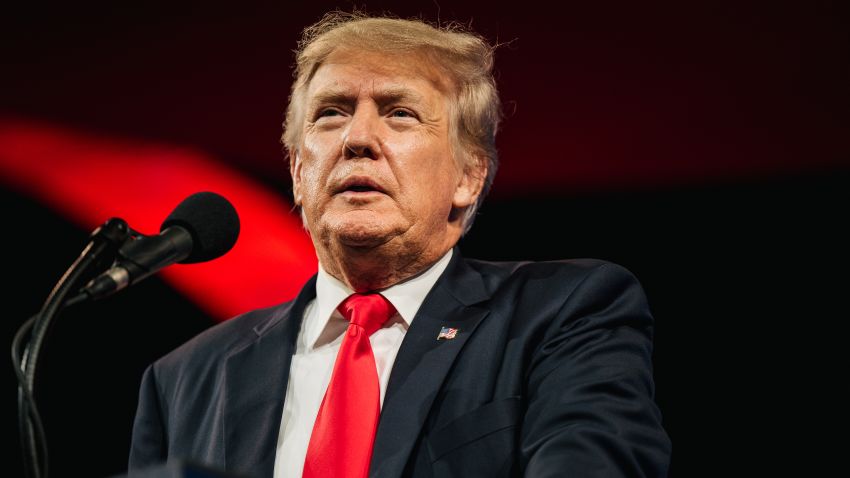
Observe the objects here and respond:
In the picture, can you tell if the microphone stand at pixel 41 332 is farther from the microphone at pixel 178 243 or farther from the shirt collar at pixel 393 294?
the shirt collar at pixel 393 294

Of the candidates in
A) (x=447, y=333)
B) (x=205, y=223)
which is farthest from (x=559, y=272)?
(x=205, y=223)

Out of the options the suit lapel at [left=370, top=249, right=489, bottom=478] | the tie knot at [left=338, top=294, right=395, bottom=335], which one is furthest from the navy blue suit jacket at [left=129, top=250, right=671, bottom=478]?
the tie knot at [left=338, top=294, right=395, bottom=335]

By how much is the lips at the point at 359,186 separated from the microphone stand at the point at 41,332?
2.53ft

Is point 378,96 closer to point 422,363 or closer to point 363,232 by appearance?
point 363,232

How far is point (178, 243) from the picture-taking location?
1372 millimetres

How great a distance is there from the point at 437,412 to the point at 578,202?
1154 millimetres

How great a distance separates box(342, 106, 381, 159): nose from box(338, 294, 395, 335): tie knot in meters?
0.33

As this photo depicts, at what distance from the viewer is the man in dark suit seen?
1.64m

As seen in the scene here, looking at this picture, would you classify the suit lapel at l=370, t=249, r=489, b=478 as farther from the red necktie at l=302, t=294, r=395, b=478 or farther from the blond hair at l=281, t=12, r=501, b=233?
the blond hair at l=281, t=12, r=501, b=233

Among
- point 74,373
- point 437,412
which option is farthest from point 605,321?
point 74,373

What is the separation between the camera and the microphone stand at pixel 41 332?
1054 mm

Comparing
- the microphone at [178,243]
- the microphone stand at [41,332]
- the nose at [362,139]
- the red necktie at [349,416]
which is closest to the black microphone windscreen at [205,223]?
the microphone at [178,243]

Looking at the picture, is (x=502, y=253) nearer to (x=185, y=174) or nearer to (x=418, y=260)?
(x=418, y=260)

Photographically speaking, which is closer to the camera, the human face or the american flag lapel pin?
the american flag lapel pin
